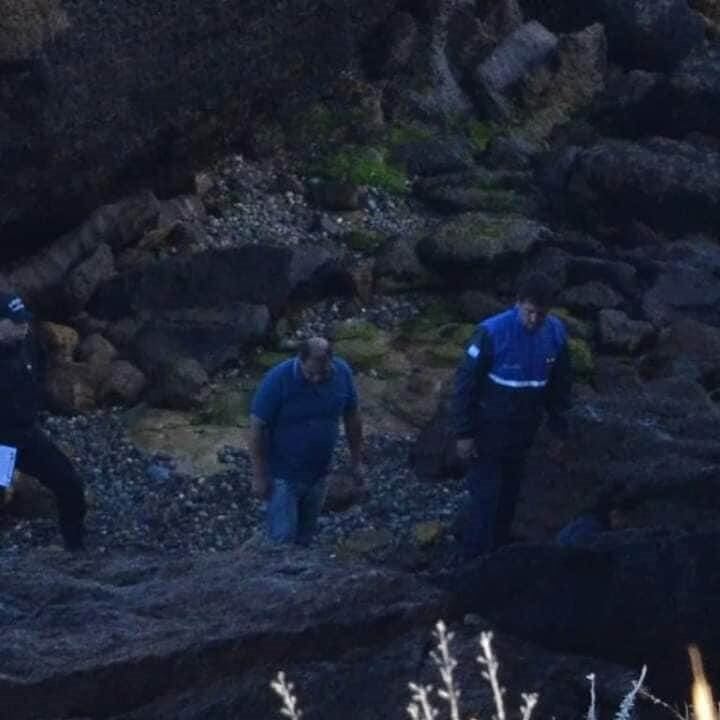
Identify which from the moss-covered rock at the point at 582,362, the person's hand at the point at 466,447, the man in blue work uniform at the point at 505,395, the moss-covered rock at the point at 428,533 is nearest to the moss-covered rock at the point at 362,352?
the moss-covered rock at the point at 582,362

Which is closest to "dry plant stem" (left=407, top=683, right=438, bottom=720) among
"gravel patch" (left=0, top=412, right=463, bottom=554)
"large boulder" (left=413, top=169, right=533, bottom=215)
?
"gravel patch" (left=0, top=412, right=463, bottom=554)

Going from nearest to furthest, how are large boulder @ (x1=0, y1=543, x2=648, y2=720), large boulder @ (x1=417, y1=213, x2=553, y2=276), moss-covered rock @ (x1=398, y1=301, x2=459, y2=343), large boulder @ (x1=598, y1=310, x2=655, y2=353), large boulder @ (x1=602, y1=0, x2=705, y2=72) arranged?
1. large boulder @ (x1=0, y1=543, x2=648, y2=720)
2. large boulder @ (x1=598, y1=310, x2=655, y2=353)
3. moss-covered rock @ (x1=398, y1=301, x2=459, y2=343)
4. large boulder @ (x1=417, y1=213, x2=553, y2=276)
5. large boulder @ (x1=602, y1=0, x2=705, y2=72)

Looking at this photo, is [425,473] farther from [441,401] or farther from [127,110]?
[127,110]

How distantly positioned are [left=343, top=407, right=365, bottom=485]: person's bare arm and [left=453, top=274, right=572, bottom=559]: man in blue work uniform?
0.48 meters

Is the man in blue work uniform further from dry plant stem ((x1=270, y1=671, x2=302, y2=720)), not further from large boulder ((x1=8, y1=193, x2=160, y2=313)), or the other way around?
dry plant stem ((x1=270, y1=671, x2=302, y2=720))

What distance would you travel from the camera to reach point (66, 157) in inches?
556

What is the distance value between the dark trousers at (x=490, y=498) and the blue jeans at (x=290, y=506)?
0.82 meters

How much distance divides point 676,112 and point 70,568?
40.6ft

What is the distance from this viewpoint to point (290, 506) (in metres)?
9.91

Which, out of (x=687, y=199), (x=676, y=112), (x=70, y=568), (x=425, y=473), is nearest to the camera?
(x=70, y=568)

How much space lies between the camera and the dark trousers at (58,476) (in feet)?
34.2

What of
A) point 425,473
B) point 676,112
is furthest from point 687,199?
point 425,473

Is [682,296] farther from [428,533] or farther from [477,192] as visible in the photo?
[428,533]

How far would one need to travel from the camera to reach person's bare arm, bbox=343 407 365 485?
995 centimetres
